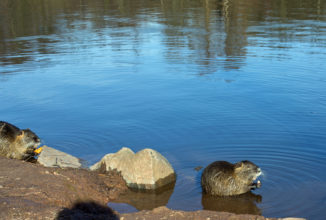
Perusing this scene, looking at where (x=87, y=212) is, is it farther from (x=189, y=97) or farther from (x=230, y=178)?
(x=189, y=97)

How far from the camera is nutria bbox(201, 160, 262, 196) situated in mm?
8797

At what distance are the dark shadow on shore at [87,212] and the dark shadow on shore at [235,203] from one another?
1872 millimetres

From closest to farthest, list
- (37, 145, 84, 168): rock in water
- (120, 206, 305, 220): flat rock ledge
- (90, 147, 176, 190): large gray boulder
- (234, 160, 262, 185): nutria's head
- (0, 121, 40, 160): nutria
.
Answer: (120, 206, 305, 220): flat rock ledge
(234, 160, 262, 185): nutria's head
(90, 147, 176, 190): large gray boulder
(37, 145, 84, 168): rock in water
(0, 121, 40, 160): nutria

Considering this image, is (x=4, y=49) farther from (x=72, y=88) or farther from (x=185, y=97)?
(x=185, y=97)

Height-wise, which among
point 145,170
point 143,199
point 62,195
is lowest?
point 143,199

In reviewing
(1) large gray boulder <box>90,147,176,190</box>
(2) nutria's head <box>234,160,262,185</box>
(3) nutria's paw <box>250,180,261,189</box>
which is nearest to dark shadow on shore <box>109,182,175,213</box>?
(1) large gray boulder <box>90,147,176,190</box>

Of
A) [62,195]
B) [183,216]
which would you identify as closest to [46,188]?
[62,195]

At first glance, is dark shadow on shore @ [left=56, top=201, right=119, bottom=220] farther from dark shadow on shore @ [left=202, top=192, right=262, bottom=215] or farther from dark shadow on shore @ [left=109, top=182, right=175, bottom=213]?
dark shadow on shore @ [left=202, top=192, right=262, bottom=215]

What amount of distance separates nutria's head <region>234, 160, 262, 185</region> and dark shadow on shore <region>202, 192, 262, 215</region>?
37 cm

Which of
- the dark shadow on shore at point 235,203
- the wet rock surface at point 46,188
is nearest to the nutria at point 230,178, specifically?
the dark shadow on shore at point 235,203

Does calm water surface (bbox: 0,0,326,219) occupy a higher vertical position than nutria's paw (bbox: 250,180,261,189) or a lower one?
higher

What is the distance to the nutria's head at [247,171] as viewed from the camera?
8773 mm

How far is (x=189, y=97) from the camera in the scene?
14781mm

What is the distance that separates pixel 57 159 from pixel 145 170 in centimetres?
215
